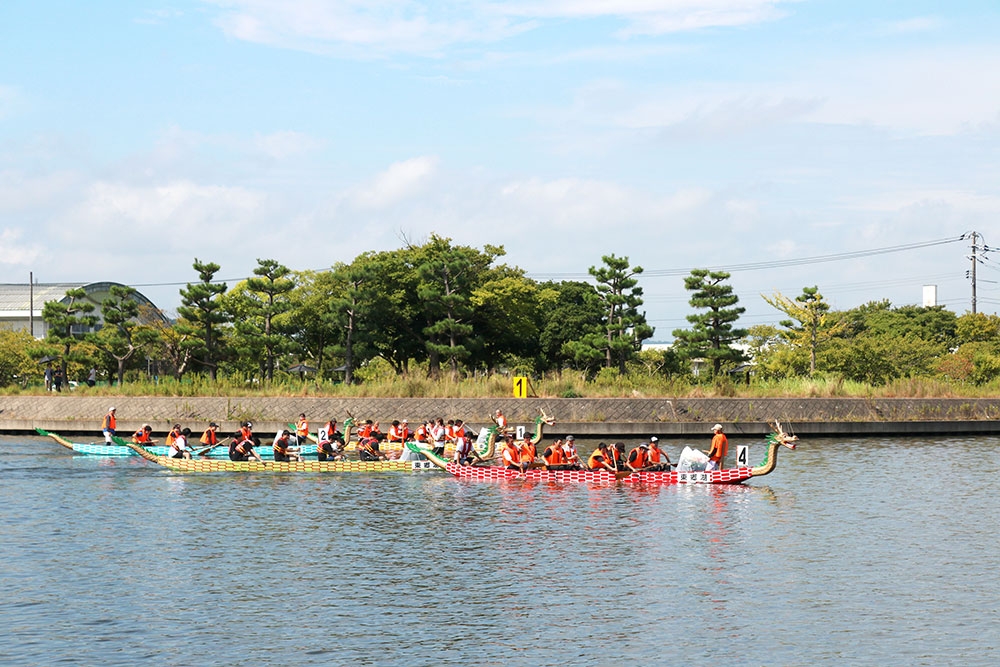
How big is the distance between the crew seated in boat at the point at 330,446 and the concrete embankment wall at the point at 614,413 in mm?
8438

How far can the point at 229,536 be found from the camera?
2444 centimetres

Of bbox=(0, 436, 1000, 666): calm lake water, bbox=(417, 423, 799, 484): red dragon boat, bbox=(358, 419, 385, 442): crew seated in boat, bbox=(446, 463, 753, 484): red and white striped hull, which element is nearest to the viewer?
bbox=(0, 436, 1000, 666): calm lake water

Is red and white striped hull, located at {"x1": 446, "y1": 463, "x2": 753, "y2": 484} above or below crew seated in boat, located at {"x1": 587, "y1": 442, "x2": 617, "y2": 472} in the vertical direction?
below

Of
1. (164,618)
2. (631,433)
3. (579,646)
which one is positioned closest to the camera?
(579,646)

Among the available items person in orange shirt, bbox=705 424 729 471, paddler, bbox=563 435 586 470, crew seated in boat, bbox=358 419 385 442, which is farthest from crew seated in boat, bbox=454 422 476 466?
person in orange shirt, bbox=705 424 729 471

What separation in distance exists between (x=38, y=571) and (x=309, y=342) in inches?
2181

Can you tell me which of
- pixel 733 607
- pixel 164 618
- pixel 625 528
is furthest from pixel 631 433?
pixel 164 618

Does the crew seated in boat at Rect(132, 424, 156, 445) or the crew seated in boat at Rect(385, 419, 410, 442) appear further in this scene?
the crew seated in boat at Rect(385, 419, 410, 442)

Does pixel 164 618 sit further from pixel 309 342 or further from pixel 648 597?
pixel 309 342

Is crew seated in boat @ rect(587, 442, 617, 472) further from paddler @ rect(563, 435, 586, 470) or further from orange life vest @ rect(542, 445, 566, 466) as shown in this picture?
orange life vest @ rect(542, 445, 566, 466)

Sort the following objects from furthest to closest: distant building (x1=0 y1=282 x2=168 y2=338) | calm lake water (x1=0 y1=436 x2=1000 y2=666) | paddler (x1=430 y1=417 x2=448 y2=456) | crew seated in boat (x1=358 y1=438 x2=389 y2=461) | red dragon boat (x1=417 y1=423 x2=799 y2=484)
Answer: distant building (x1=0 y1=282 x2=168 y2=338), paddler (x1=430 y1=417 x2=448 y2=456), crew seated in boat (x1=358 y1=438 x2=389 y2=461), red dragon boat (x1=417 y1=423 x2=799 y2=484), calm lake water (x1=0 y1=436 x2=1000 y2=666)

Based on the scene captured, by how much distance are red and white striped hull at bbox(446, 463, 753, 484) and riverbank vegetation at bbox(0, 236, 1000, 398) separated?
1485 cm

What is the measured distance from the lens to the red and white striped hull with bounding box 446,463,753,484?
32219 mm

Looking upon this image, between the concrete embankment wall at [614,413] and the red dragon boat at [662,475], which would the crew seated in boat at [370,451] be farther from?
the concrete embankment wall at [614,413]
